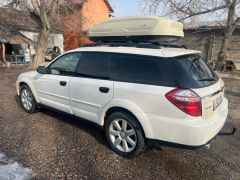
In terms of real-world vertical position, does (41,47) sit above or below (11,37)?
below

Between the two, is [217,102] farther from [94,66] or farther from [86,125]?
[86,125]

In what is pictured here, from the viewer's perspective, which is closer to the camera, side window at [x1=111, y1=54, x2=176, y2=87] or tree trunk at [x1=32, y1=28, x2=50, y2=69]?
side window at [x1=111, y1=54, x2=176, y2=87]

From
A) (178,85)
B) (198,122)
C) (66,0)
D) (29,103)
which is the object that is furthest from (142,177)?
(66,0)

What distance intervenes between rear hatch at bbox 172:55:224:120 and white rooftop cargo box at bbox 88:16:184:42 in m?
0.69

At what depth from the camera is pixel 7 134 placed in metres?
4.49

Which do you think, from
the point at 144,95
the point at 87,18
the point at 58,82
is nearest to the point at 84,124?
the point at 58,82

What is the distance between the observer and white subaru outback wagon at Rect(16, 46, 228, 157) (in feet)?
10.3

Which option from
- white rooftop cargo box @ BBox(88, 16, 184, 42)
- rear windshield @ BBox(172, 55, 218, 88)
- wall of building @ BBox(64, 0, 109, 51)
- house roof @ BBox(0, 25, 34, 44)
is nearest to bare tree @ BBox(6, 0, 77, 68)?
house roof @ BBox(0, 25, 34, 44)

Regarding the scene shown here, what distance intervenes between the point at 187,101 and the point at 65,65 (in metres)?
2.64

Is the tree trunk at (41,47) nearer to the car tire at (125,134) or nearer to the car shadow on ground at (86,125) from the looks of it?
the car shadow on ground at (86,125)

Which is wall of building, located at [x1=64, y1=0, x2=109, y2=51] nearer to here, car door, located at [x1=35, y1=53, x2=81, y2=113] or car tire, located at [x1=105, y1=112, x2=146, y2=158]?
car door, located at [x1=35, y1=53, x2=81, y2=113]

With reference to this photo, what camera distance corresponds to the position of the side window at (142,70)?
3278mm

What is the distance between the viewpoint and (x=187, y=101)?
3.05 metres

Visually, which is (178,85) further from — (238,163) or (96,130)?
(96,130)
